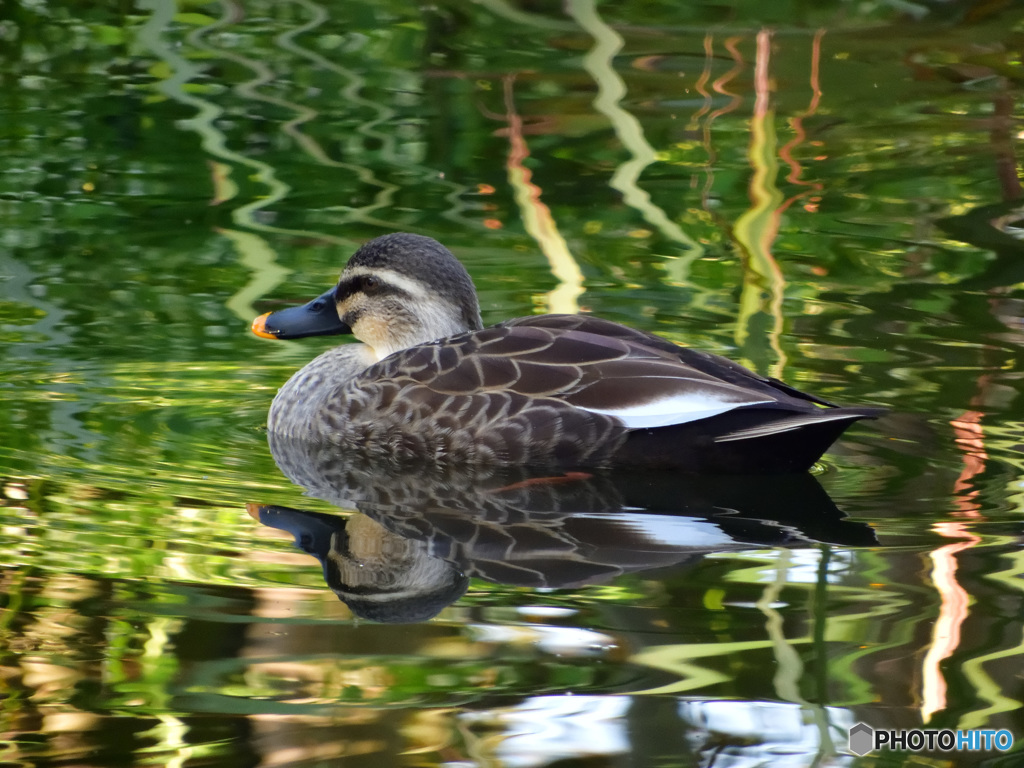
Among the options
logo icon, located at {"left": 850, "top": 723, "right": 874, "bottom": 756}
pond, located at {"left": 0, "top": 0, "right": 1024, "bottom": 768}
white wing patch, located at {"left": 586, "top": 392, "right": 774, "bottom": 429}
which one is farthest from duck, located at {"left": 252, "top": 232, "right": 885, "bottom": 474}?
logo icon, located at {"left": 850, "top": 723, "right": 874, "bottom": 756}

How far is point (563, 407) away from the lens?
235 inches

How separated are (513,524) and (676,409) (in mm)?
801

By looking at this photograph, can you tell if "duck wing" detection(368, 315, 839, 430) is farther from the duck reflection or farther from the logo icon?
the logo icon

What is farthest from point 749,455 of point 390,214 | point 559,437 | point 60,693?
point 390,214

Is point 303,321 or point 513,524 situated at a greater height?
point 303,321

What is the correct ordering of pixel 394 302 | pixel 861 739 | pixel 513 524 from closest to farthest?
1. pixel 861 739
2. pixel 513 524
3. pixel 394 302

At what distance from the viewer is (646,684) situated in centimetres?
397

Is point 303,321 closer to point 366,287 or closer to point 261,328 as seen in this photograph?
point 261,328

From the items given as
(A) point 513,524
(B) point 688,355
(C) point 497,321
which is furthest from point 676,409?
(C) point 497,321

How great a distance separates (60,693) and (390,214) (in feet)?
19.5

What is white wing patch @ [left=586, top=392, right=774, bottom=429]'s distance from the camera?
5680 mm

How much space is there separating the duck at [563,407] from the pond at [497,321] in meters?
0.13

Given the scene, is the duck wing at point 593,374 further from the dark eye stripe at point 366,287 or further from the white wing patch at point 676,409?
the dark eye stripe at point 366,287

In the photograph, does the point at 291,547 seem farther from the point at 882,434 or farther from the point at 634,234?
the point at 634,234
